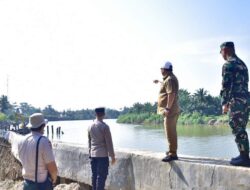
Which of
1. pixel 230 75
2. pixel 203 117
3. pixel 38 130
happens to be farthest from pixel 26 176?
pixel 203 117

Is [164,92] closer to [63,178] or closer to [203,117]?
[63,178]

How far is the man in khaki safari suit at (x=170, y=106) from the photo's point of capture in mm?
6070

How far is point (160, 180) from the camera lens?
20.5 ft

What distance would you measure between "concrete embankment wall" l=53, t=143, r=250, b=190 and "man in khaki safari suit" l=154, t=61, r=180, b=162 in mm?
240

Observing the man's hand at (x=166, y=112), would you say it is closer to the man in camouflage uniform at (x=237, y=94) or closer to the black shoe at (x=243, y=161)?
the man in camouflage uniform at (x=237, y=94)

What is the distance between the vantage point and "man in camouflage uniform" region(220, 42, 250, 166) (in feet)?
17.0

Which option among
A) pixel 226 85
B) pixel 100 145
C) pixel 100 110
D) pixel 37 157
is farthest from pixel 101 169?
pixel 226 85

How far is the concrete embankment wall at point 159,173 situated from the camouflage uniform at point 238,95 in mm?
435

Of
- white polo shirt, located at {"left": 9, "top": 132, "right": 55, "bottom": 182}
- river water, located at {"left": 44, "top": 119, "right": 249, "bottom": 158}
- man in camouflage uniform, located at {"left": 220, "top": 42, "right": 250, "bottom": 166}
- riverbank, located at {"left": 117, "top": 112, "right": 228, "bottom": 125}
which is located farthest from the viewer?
riverbank, located at {"left": 117, "top": 112, "right": 228, "bottom": 125}

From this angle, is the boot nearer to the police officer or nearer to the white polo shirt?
the police officer

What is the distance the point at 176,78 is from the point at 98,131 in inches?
58.5

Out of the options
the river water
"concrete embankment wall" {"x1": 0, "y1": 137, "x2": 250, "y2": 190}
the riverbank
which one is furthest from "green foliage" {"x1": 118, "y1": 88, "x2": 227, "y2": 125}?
"concrete embankment wall" {"x1": 0, "y1": 137, "x2": 250, "y2": 190}

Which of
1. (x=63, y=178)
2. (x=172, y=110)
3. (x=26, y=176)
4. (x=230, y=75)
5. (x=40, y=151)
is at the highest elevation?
(x=230, y=75)

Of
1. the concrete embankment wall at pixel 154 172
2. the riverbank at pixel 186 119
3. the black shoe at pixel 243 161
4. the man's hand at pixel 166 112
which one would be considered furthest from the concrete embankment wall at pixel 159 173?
the riverbank at pixel 186 119
